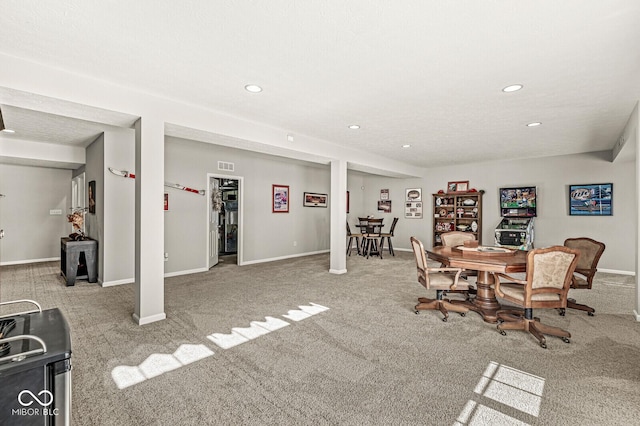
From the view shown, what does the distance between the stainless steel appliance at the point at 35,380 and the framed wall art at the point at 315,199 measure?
7297 millimetres

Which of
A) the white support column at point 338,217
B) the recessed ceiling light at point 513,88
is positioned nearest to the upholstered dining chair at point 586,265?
the recessed ceiling light at point 513,88

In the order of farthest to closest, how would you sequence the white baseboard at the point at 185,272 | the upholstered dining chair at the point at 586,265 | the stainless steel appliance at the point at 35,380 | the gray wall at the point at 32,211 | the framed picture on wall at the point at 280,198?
1. the framed picture on wall at the point at 280,198
2. the gray wall at the point at 32,211
3. the white baseboard at the point at 185,272
4. the upholstered dining chair at the point at 586,265
5. the stainless steel appliance at the point at 35,380

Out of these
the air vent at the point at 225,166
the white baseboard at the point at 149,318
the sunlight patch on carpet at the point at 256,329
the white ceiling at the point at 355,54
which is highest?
the white ceiling at the point at 355,54

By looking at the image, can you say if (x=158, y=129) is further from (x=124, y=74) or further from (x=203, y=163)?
(x=203, y=163)

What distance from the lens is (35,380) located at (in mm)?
1033

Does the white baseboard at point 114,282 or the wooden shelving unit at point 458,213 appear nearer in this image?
the white baseboard at point 114,282

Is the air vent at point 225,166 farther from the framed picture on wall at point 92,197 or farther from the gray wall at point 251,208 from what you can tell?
the framed picture on wall at point 92,197

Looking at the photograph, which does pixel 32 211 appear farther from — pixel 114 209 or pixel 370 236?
pixel 370 236

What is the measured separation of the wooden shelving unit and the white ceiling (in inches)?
151

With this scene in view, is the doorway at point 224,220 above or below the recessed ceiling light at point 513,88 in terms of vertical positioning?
below

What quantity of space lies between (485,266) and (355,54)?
8.05ft

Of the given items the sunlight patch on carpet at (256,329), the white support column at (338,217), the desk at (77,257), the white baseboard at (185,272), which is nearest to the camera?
the sunlight patch on carpet at (256,329)

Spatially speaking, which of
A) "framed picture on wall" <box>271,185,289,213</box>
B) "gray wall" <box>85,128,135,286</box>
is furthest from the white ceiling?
"framed picture on wall" <box>271,185,289,213</box>

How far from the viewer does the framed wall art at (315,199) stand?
27.6 ft
